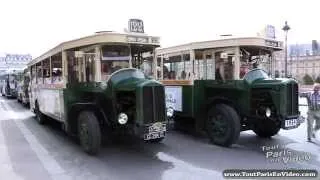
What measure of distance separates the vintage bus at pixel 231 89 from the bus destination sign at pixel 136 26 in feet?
3.80

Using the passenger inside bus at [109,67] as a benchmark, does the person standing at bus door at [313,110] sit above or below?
below

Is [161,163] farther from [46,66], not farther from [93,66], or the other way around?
[46,66]

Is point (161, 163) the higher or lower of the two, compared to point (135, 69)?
lower

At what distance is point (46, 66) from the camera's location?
1370 centimetres

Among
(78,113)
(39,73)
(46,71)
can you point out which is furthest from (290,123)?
(39,73)

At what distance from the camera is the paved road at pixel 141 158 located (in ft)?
25.9

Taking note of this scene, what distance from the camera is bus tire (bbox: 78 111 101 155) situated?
9047 millimetres

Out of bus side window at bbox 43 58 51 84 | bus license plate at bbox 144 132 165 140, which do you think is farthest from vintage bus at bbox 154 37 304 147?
bus side window at bbox 43 58 51 84

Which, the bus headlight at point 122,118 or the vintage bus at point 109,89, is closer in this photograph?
the vintage bus at point 109,89

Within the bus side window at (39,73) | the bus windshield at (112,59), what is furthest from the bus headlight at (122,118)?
the bus side window at (39,73)

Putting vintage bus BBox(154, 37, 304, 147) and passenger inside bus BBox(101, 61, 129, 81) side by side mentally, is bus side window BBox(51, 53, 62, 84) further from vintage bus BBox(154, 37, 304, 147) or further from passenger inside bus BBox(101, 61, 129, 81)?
vintage bus BBox(154, 37, 304, 147)

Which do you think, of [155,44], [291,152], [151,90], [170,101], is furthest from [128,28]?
[291,152]

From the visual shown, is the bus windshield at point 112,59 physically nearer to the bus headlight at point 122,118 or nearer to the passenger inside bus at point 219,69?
the bus headlight at point 122,118

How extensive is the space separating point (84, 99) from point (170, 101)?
327cm
